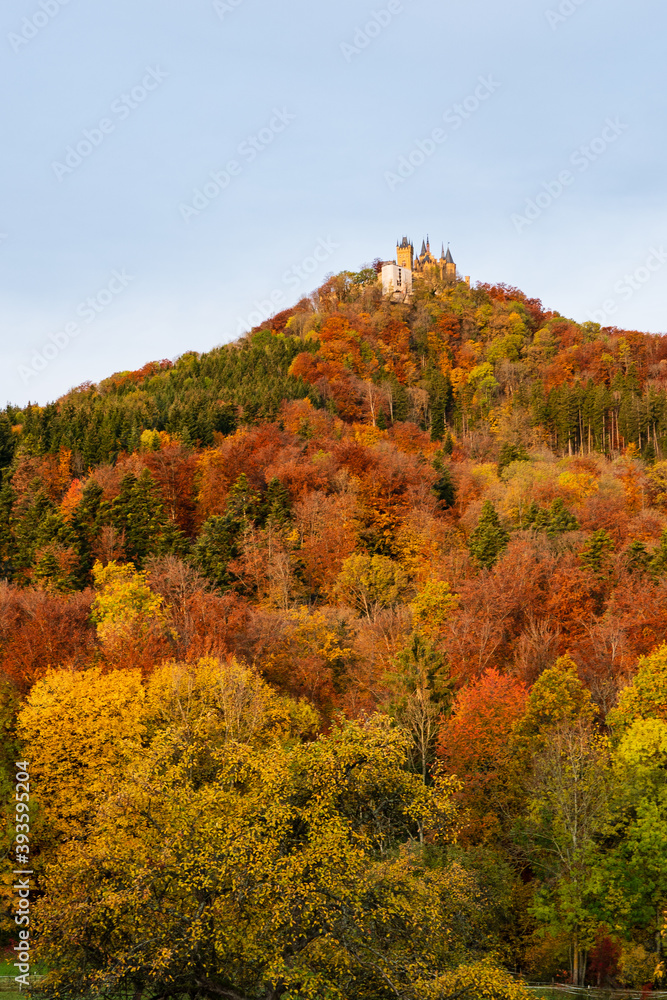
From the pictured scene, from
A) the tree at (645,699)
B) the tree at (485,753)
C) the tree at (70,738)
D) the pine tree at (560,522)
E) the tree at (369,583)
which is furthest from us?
the pine tree at (560,522)

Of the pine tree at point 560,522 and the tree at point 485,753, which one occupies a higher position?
the pine tree at point 560,522

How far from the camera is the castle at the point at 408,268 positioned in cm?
15612

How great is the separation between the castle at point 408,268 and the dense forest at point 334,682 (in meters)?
48.4

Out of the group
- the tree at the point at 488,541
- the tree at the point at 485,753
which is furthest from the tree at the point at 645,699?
the tree at the point at 488,541

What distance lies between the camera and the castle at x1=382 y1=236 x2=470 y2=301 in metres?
156

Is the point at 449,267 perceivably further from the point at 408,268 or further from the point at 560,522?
the point at 560,522

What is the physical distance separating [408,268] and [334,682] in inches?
5481

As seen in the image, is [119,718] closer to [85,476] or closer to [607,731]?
[607,731]

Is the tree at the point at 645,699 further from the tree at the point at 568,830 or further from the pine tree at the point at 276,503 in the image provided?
the pine tree at the point at 276,503

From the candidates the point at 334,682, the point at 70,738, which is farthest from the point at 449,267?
the point at 70,738

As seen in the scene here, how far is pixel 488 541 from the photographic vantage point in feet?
197

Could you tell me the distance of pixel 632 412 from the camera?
98750 millimetres

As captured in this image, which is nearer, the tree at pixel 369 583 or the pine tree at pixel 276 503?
the tree at pixel 369 583

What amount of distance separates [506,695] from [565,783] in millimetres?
8079
